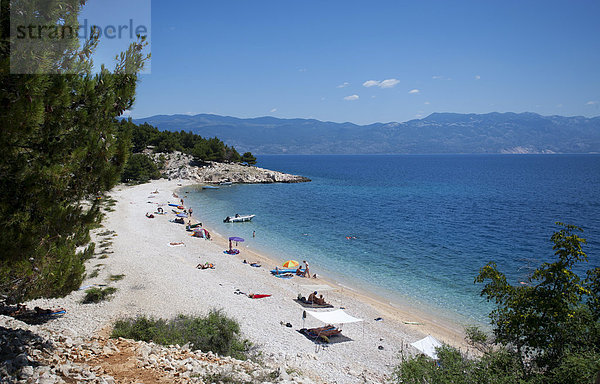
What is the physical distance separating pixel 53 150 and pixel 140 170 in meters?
67.7

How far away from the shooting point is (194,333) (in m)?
11.6

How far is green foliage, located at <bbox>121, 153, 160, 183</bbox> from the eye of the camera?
65750mm

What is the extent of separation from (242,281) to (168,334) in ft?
36.4

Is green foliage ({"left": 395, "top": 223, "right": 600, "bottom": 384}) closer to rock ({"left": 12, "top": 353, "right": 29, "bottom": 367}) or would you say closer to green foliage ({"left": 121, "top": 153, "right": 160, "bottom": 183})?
rock ({"left": 12, "top": 353, "right": 29, "bottom": 367})

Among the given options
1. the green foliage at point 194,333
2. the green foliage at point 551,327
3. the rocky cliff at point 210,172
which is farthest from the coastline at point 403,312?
the rocky cliff at point 210,172

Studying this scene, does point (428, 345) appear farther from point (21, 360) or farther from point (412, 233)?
point (412, 233)

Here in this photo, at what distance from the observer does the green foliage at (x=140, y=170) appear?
6575 centimetres

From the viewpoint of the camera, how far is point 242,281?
2236 centimetres

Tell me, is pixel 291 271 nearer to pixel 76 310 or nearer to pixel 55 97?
pixel 76 310

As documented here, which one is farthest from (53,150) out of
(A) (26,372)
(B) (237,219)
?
(B) (237,219)

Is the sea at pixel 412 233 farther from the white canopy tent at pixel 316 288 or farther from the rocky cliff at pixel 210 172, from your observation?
the rocky cliff at pixel 210 172

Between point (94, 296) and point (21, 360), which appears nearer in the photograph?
point (21, 360)

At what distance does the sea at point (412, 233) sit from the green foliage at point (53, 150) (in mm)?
12629

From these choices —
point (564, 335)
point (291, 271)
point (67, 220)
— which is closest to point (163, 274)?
point (291, 271)
